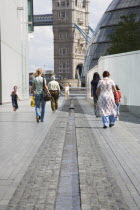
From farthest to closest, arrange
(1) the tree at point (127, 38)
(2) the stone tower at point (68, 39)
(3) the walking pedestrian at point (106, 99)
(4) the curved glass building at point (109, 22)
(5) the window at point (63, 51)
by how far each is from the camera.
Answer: (5) the window at point (63, 51) → (2) the stone tower at point (68, 39) → (4) the curved glass building at point (109, 22) → (1) the tree at point (127, 38) → (3) the walking pedestrian at point (106, 99)

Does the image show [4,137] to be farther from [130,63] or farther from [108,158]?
[130,63]

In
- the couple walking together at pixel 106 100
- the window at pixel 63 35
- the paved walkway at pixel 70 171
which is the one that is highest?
the window at pixel 63 35

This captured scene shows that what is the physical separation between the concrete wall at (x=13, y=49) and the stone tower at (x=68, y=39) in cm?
13057

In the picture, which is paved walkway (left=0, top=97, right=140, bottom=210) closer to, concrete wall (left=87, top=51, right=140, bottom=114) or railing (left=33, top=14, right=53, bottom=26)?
concrete wall (left=87, top=51, right=140, bottom=114)

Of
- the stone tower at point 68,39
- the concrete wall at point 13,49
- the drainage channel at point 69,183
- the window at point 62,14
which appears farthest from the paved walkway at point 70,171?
the window at point 62,14

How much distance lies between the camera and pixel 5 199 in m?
5.06

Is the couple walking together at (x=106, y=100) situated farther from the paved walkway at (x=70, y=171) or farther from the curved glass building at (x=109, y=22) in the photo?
the curved glass building at (x=109, y=22)

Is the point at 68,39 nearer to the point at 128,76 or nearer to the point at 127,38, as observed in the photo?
the point at 127,38

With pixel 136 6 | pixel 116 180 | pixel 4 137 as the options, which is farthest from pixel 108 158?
pixel 136 6

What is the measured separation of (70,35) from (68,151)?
183 metres

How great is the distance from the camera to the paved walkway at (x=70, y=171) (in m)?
4.95

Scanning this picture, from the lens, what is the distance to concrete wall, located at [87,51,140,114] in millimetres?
18938

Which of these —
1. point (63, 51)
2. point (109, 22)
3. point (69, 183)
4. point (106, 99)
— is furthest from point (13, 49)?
point (63, 51)

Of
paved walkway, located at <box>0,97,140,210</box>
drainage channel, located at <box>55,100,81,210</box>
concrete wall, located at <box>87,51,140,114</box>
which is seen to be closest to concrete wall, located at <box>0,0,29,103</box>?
concrete wall, located at <box>87,51,140,114</box>
